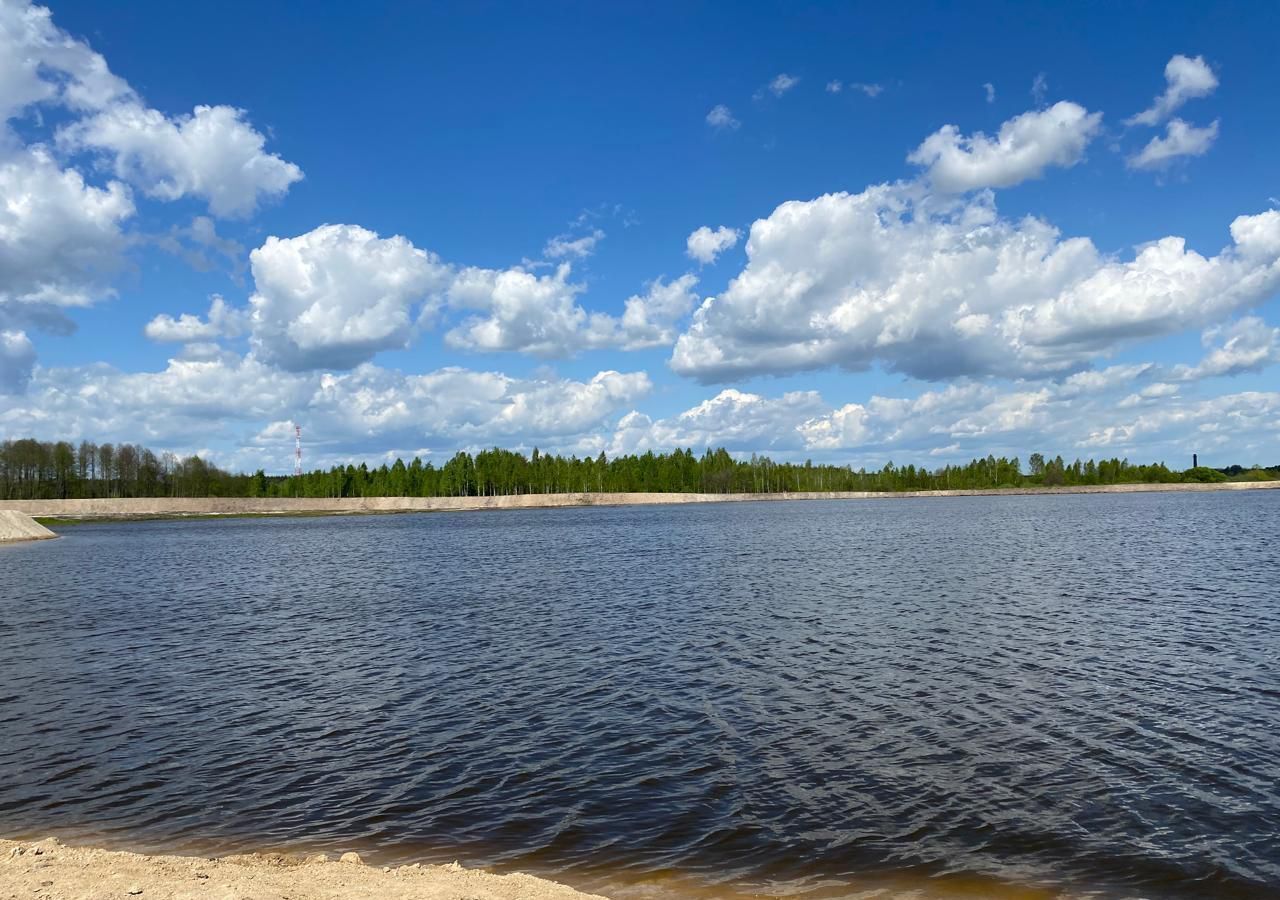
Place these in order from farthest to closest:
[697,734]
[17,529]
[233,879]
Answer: [17,529] < [697,734] < [233,879]

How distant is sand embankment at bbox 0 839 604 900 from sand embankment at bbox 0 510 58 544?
407 feet

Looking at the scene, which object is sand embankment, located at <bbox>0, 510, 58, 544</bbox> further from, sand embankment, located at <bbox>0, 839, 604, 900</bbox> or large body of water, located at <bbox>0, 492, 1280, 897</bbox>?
sand embankment, located at <bbox>0, 839, 604, 900</bbox>

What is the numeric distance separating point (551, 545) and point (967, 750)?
74328 mm

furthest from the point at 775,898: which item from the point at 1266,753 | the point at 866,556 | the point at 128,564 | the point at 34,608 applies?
the point at 128,564

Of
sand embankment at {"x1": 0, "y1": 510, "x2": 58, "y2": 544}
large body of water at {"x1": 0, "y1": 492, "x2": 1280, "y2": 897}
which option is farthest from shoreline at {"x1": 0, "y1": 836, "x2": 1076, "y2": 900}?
sand embankment at {"x1": 0, "y1": 510, "x2": 58, "y2": 544}

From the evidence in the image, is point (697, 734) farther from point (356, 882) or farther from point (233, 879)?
point (233, 879)

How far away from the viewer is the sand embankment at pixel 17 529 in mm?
113312

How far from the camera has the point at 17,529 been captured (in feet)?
381

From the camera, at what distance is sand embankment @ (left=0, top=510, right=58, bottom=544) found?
113 m

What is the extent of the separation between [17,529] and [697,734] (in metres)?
129

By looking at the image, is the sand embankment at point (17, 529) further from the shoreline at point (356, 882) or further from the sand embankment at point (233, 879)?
the shoreline at point (356, 882)

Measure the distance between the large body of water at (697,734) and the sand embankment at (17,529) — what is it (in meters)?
89.5

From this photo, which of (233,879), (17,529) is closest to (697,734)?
(233,879)

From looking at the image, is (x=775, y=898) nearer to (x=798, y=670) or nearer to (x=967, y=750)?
(x=967, y=750)
